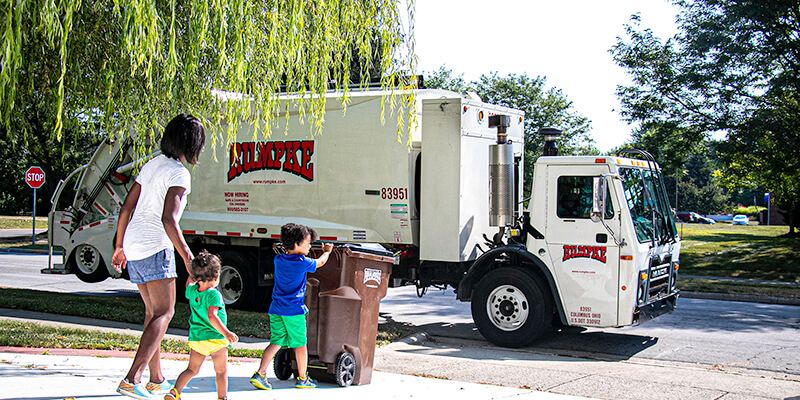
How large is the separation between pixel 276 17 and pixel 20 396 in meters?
3.73

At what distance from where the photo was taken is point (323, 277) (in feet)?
20.0

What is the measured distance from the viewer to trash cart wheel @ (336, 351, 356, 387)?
5.93 metres

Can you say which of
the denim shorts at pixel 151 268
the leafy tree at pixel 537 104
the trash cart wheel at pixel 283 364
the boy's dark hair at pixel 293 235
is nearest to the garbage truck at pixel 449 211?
the boy's dark hair at pixel 293 235

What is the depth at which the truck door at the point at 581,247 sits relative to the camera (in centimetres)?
863

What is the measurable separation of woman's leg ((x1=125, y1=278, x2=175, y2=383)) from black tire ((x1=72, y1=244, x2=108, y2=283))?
8.39m

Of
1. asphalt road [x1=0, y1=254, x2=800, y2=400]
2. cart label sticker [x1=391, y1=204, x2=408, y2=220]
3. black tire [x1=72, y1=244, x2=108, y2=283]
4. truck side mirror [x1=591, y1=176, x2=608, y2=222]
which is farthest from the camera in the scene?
black tire [x1=72, y1=244, x2=108, y2=283]

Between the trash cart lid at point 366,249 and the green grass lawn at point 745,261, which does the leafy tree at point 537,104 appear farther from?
the trash cart lid at point 366,249

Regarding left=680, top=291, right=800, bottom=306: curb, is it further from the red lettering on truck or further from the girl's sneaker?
the girl's sneaker

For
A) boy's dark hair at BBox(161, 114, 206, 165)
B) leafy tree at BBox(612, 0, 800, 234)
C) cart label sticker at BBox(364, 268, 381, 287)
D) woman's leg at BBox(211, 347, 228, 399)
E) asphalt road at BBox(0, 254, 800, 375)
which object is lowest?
asphalt road at BBox(0, 254, 800, 375)

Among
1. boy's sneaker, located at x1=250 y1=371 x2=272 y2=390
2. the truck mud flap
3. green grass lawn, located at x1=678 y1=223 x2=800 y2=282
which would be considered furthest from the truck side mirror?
green grass lawn, located at x1=678 y1=223 x2=800 y2=282

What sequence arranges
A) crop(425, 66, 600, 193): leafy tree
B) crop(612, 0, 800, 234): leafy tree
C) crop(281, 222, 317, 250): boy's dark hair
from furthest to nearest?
1. crop(425, 66, 600, 193): leafy tree
2. crop(612, 0, 800, 234): leafy tree
3. crop(281, 222, 317, 250): boy's dark hair

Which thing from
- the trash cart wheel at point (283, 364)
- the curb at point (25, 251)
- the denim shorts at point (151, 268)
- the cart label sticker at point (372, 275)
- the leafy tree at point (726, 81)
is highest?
the leafy tree at point (726, 81)

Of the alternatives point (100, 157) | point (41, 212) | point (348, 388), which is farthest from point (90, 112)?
point (41, 212)

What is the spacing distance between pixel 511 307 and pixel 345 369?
145 inches
